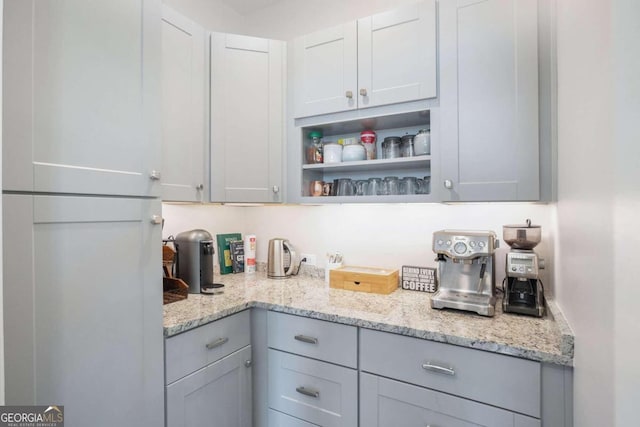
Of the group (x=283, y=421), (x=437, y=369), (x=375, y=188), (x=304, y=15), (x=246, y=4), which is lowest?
(x=283, y=421)

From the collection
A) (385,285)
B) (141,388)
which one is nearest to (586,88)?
(385,285)

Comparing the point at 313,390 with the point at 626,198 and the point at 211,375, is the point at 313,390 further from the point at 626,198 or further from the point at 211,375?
the point at 626,198

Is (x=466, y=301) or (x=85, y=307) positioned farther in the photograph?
(x=466, y=301)

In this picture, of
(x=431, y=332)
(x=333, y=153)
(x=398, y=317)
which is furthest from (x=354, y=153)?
(x=431, y=332)

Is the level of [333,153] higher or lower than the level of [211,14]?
lower

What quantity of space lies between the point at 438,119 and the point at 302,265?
4.12ft

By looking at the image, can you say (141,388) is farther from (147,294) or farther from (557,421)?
(557,421)

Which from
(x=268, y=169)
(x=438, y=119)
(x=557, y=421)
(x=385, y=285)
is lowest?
(x=557, y=421)

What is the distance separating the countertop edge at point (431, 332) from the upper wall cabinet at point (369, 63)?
1.05 m

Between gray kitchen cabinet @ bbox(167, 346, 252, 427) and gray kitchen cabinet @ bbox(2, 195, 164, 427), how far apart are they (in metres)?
0.08

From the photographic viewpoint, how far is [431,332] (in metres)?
1.20

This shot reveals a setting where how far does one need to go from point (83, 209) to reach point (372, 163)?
4.18 ft

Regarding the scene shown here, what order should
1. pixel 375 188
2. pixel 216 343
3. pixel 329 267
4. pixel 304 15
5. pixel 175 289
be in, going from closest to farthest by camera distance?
1. pixel 216 343
2. pixel 175 289
3. pixel 375 188
4. pixel 329 267
5. pixel 304 15

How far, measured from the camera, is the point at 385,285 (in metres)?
1.72
